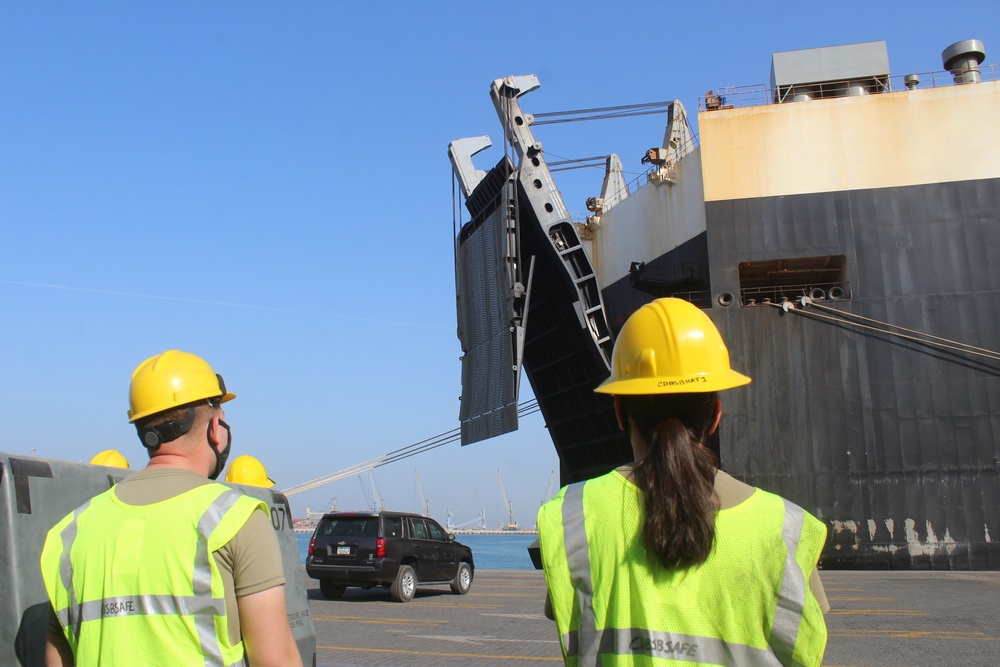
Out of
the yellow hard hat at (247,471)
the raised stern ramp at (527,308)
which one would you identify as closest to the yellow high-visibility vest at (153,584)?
→ the yellow hard hat at (247,471)

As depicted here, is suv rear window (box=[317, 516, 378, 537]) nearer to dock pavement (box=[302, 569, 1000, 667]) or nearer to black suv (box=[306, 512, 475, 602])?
black suv (box=[306, 512, 475, 602])

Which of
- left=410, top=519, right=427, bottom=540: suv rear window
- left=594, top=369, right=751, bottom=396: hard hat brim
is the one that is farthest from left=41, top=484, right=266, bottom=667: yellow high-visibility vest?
left=410, top=519, right=427, bottom=540: suv rear window

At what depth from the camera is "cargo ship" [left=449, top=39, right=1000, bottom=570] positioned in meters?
15.8

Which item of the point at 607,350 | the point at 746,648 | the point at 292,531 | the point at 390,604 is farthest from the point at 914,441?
the point at 746,648

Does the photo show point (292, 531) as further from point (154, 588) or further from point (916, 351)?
point (916, 351)

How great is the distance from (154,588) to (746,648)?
145 centimetres

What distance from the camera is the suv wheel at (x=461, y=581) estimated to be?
1493 cm

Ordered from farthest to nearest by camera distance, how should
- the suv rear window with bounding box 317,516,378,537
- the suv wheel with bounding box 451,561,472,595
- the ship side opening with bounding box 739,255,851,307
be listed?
the ship side opening with bounding box 739,255,851,307
the suv wheel with bounding box 451,561,472,595
the suv rear window with bounding box 317,516,378,537

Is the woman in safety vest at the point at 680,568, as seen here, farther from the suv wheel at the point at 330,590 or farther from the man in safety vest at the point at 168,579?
the suv wheel at the point at 330,590

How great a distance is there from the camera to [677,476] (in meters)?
1.92

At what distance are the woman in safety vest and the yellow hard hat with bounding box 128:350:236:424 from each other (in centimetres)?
116

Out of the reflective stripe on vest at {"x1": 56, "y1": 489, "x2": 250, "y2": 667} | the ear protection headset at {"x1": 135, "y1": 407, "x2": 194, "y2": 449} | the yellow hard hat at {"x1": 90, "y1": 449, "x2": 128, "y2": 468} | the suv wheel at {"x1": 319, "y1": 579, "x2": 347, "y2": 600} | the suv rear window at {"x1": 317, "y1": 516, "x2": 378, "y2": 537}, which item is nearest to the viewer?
the reflective stripe on vest at {"x1": 56, "y1": 489, "x2": 250, "y2": 667}

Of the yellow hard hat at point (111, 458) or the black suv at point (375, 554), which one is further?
the black suv at point (375, 554)

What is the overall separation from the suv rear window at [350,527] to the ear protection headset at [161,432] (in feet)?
37.5
